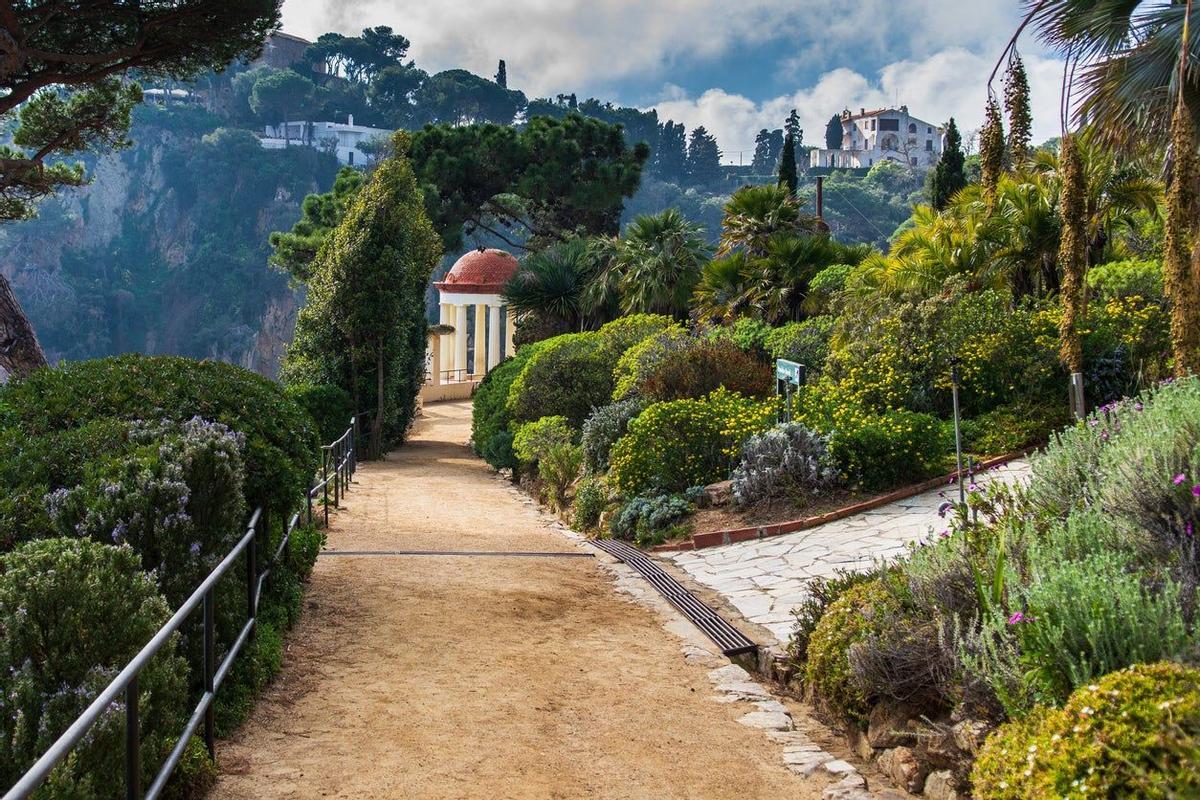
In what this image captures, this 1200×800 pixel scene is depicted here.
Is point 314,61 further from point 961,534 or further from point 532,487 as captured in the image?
point 961,534

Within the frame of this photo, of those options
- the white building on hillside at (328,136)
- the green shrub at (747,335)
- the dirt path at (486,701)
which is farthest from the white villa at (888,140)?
the dirt path at (486,701)

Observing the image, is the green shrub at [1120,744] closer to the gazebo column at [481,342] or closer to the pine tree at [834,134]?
the gazebo column at [481,342]

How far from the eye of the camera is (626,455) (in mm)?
12531

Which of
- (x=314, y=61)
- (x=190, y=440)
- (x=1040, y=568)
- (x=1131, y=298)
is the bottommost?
(x=1040, y=568)

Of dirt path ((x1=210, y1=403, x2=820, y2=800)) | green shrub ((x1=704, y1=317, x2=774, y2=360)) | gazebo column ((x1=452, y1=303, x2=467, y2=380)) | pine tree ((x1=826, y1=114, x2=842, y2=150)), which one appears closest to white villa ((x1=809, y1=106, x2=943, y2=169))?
pine tree ((x1=826, y1=114, x2=842, y2=150))

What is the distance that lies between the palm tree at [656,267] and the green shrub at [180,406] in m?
18.4

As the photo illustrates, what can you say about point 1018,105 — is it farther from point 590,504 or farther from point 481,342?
point 481,342

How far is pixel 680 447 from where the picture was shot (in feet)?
40.7

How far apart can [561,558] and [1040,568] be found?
6155 millimetres

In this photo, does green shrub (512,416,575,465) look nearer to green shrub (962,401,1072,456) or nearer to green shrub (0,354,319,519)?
green shrub (962,401,1072,456)

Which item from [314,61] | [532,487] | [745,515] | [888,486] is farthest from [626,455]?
[314,61]

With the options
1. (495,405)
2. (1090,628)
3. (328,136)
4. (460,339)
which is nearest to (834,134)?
(328,136)

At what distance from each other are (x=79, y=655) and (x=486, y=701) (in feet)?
7.03

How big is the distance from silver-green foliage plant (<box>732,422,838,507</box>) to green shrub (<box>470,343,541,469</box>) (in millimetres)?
10177
